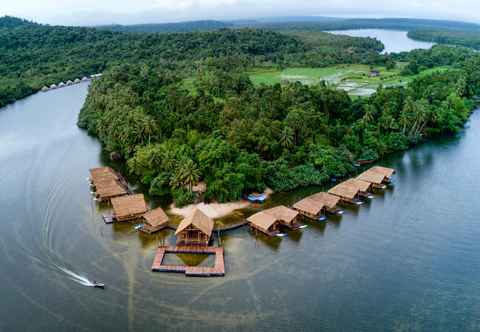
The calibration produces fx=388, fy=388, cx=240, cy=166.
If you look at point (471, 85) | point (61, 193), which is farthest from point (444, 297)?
point (471, 85)

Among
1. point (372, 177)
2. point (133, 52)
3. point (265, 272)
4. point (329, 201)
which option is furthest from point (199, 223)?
point (133, 52)

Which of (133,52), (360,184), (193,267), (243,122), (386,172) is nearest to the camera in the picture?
(193,267)

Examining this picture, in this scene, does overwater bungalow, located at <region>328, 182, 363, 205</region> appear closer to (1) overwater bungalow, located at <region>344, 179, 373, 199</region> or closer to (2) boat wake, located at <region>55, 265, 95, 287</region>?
(1) overwater bungalow, located at <region>344, 179, 373, 199</region>

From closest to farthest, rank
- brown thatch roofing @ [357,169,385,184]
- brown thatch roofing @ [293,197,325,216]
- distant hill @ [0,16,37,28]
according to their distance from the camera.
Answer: brown thatch roofing @ [293,197,325,216], brown thatch roofing @ [357,169,385,184], distant hill @ [0,16,37,28]

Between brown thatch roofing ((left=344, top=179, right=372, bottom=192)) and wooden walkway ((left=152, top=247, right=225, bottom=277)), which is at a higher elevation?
brown thatch roofing ((left=344, top=179, right=372, bottom=192))

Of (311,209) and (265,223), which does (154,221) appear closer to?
(265,223)

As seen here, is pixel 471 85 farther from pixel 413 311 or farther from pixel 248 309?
pixel 248 309

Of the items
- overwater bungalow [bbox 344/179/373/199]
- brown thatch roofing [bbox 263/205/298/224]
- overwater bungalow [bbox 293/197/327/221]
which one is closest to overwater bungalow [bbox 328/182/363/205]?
overwater bungalow [bbox 344/179/373/199]

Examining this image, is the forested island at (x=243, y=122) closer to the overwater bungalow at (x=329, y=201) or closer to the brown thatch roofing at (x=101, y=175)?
the brown thatch roofing at (x=101, y=175)
